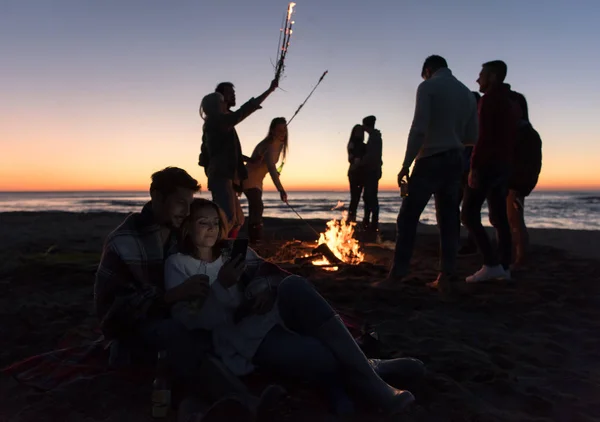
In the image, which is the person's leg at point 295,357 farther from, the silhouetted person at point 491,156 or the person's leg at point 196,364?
the silhouetted person at point 491,156

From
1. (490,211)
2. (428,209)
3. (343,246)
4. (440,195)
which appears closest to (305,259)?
(343,246)

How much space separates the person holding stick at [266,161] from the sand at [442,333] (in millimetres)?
1118

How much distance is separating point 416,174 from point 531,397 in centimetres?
281

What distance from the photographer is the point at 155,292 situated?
2.46 meters

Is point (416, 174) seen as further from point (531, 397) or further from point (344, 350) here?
point (344, 350)

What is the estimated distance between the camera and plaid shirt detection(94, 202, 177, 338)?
2.46 m

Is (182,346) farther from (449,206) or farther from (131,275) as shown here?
(449,206)

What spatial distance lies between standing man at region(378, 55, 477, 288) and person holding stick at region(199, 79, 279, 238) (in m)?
1.74

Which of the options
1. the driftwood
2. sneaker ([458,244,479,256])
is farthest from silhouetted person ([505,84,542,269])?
the driftwood

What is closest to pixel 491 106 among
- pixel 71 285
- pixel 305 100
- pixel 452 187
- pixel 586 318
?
pixel 452 187

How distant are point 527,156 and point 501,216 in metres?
1.15

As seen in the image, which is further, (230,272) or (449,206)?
(449,206)

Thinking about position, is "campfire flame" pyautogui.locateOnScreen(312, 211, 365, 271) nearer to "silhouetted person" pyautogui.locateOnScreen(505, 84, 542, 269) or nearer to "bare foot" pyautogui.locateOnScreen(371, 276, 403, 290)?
"bare foot" pyautogui.locateOnScreen(371, 276, 403, 290)

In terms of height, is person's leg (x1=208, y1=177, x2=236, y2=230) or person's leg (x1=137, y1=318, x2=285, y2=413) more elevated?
person's leg (x1=208, y1=177, x2=236, y2=230)
